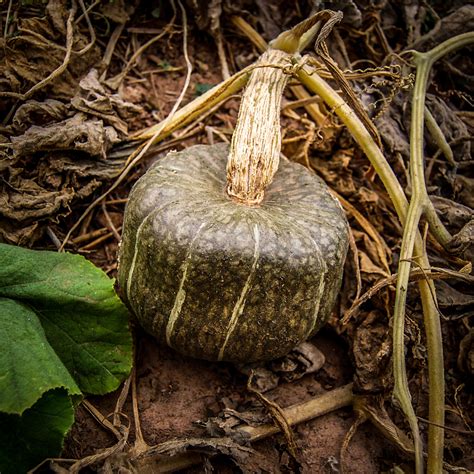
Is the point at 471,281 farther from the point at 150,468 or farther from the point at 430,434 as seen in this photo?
Answer: the point at 150,468

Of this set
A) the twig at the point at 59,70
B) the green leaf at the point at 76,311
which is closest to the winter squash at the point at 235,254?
the green leaf at the point at 76,311

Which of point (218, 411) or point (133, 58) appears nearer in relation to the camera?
point (218, 411)

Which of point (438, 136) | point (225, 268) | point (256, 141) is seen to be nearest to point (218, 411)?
point (225, 268)

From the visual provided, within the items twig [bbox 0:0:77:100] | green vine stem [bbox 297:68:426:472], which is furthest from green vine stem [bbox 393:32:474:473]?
twig [bbox 0:0:77:100]

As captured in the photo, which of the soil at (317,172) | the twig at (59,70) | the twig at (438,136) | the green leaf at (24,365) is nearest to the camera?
the green leaf at (24,365)

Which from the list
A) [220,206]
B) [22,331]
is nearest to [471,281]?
[220,206]

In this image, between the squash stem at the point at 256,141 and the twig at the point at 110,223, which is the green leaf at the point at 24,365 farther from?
the squash stem at the point at 256,141

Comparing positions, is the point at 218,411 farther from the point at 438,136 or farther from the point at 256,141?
the point at 438,136

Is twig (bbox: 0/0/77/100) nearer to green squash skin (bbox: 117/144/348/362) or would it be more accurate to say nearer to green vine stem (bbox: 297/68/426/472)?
green squash skin (bbox: 117/144/348/362)
